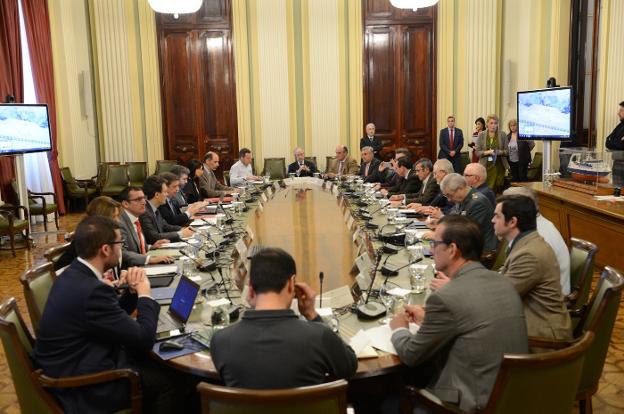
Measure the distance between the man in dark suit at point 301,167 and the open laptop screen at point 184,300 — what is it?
7106 mm

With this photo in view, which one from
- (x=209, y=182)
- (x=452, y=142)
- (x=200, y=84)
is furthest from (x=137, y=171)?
(x=452, y=142)

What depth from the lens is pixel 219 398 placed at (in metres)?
1.78

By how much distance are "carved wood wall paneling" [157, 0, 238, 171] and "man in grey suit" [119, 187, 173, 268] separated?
7092 millimetres

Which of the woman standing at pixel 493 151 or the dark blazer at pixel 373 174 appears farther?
the woman standing at pixel 493 151

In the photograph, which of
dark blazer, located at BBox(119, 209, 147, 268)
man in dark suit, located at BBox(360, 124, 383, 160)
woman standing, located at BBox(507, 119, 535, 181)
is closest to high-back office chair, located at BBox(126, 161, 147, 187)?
man in dark suit, located at BBox(360, 124, 383, 160)

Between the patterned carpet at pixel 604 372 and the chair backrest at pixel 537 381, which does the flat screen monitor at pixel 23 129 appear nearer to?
the patterned carpet at pixel 604 372

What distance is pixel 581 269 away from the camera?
11.3 feet

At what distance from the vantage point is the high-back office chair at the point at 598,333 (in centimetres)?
257

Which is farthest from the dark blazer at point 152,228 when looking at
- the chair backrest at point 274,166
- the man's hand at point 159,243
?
the chair backrest at point 274,166

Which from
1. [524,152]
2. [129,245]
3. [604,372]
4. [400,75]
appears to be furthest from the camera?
[400,75]

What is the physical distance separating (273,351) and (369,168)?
298 inches

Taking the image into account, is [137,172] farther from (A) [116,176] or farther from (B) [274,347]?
(B) [274,347]

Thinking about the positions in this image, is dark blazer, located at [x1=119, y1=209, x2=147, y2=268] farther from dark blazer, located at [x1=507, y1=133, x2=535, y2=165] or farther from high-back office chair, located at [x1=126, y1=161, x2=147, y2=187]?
dark blazer, located at [x1=507, y1=133, x2=535, y2=165]

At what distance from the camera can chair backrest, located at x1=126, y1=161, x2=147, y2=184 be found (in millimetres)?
11047
